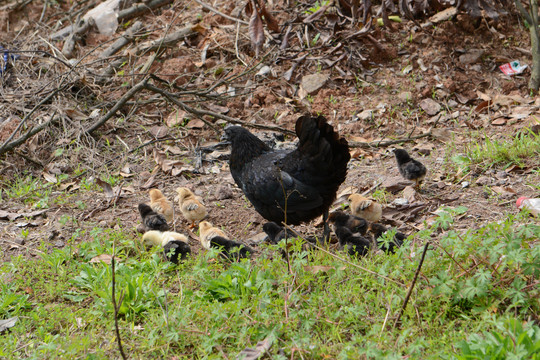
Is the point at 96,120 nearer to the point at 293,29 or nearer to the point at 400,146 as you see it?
the point at 293,29

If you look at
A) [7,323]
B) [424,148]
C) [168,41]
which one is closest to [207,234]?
[7,323]

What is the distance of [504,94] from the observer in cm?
749

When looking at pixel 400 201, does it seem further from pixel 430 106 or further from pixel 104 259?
pixel 104 259

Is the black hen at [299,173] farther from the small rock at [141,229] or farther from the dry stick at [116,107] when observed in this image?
the dry stick at [116,107]

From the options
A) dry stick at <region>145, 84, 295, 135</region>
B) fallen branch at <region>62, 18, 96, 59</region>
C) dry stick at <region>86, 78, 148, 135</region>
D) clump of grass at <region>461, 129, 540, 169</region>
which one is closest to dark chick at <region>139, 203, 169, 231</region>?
dry stick at <region>145, 84, 295, 135</region>

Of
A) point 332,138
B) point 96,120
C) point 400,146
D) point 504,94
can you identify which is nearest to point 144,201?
point 96,120

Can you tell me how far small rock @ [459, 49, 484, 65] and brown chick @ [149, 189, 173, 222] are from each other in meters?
4.67

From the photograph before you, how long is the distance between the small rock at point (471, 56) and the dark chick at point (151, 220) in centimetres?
497

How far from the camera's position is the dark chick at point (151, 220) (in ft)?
17.1

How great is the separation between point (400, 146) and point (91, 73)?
4.48 m

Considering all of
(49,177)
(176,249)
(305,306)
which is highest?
(305,306)

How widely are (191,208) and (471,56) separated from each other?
15.6 ft

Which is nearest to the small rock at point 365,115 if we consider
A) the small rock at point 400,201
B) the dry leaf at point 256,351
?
the small rock at point 400,201

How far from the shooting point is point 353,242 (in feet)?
14.7
